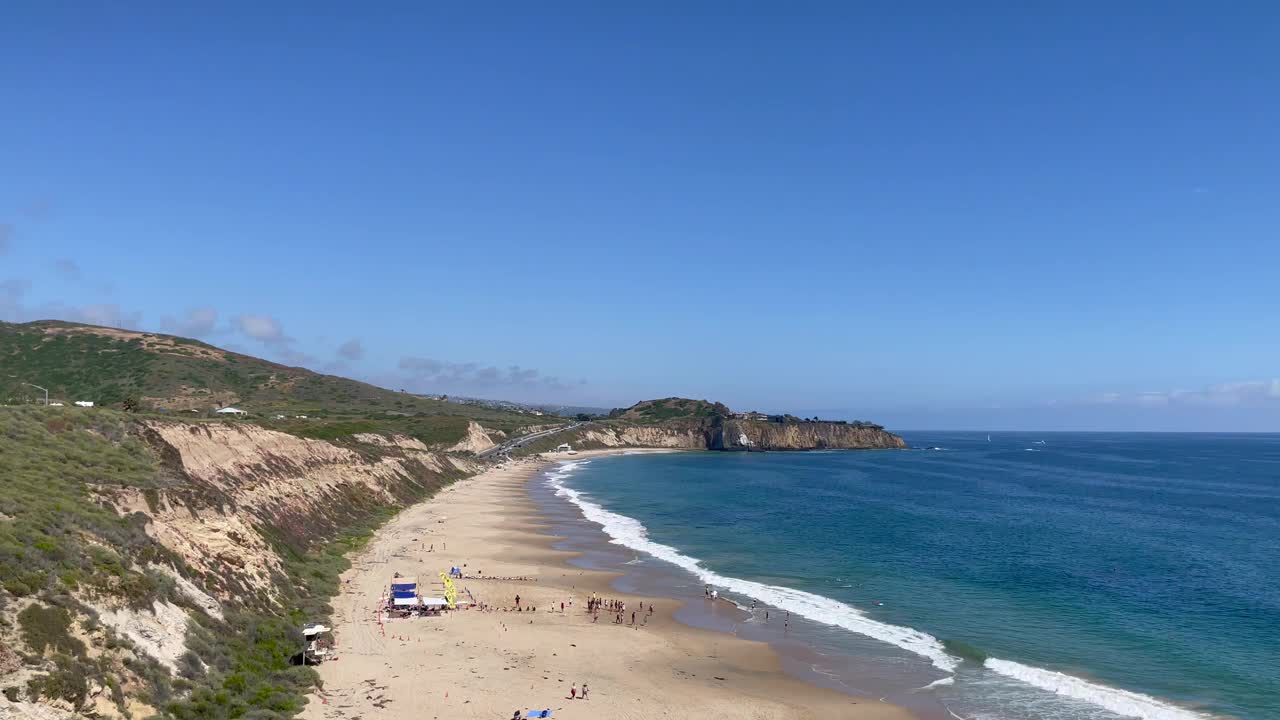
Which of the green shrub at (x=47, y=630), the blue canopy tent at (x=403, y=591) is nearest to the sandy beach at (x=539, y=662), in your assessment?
the blue canopy tent at (x=403, y=591)

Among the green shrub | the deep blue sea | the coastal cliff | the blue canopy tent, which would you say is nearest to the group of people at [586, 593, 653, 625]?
the deep blue sea

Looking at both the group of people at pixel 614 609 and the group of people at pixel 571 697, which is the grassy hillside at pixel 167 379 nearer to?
the group of people at pixel 614 609

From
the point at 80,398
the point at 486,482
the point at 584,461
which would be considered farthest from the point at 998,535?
the point at 80,398

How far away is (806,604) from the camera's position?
154 feet

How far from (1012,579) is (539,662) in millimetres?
38429

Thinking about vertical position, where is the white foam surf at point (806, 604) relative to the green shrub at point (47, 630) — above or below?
below

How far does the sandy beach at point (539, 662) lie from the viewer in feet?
95.6

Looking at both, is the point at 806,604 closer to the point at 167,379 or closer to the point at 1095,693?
the point at 1095,693

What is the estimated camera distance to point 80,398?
5246 inches

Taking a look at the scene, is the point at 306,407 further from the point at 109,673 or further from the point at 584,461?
the point at 109,673

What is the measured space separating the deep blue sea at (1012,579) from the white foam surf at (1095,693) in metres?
0.12

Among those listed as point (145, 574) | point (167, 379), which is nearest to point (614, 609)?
point (145, 574)

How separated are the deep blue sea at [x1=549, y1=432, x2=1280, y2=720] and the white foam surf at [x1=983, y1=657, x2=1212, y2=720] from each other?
0.39ft

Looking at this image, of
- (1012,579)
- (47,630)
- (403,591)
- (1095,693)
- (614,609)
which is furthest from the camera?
(1012,579)
